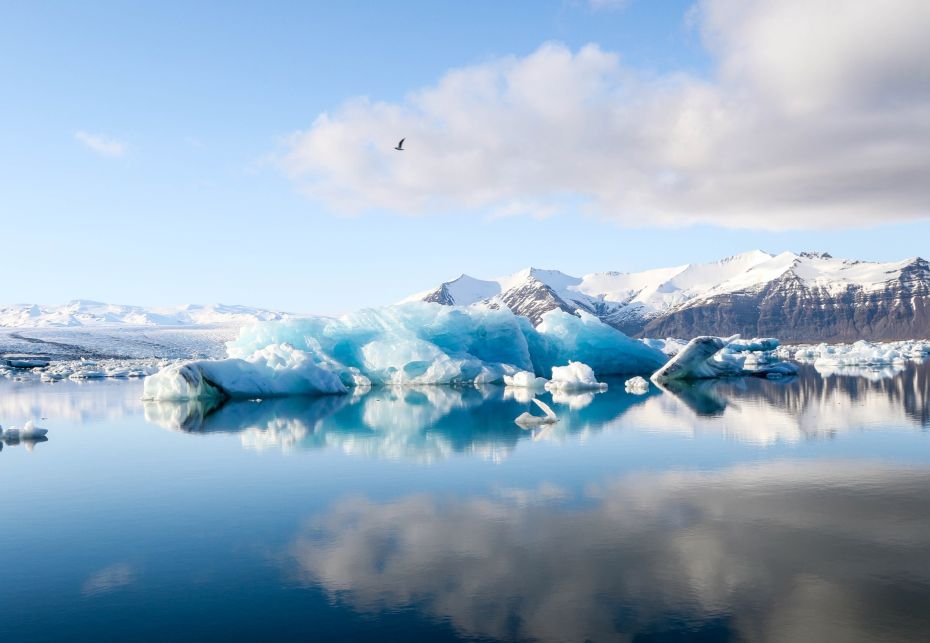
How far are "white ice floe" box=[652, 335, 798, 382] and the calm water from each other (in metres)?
20.3

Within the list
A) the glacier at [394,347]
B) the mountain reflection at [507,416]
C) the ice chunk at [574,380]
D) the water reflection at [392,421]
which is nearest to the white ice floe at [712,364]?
the mountain reflection at [507,416]

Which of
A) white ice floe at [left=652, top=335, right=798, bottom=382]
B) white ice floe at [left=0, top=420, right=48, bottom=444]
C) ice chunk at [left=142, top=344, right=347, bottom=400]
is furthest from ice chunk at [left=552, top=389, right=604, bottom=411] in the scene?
white ice floe at [left=0, top=420, right=48, bottom=444]

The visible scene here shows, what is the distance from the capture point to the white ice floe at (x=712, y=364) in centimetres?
3978

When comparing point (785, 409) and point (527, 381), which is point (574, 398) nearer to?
point (527, 381)

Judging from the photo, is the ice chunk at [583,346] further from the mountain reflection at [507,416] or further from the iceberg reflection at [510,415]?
the mountain reflection at [507,416]

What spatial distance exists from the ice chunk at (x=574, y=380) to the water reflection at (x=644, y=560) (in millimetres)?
22670

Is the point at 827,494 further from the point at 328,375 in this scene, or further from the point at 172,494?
the point at 328,375

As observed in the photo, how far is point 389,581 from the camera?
7547mm

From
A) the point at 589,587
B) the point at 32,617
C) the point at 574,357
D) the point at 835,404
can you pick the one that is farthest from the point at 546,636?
the point at 574,357

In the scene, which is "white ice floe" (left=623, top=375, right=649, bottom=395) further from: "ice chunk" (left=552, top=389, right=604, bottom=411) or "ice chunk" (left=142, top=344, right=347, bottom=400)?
"ice chunk" (left=142, top=344, right=347, bottom=400)

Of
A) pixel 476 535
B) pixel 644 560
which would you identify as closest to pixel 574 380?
pixel 476 535

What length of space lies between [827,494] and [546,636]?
273 inches

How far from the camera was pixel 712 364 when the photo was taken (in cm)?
4334

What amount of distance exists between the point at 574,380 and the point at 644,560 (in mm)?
27630
